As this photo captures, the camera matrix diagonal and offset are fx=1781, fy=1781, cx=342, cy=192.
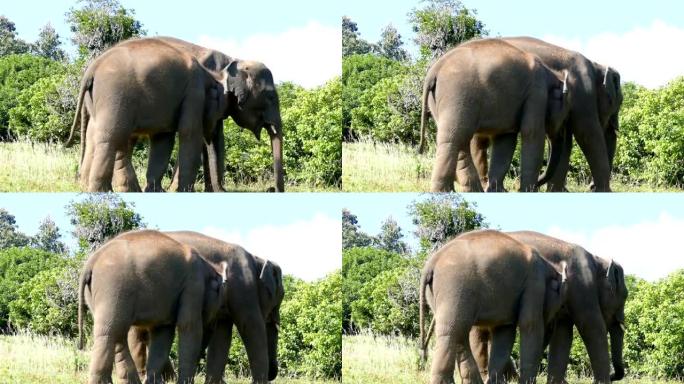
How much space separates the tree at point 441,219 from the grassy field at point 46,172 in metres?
2.36

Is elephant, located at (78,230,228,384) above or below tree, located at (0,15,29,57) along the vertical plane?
below

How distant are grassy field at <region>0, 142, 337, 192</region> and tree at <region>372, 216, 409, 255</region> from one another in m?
1.14

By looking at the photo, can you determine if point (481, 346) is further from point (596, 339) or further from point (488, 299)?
point (488, 299)

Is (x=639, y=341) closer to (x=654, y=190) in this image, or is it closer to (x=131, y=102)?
(x=654, y=190)

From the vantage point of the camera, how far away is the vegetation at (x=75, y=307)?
82.6 ft

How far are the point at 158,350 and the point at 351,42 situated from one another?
1387 cm

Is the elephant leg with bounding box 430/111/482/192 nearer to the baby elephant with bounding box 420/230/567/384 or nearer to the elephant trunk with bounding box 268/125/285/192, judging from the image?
the baby elephant with bounding box 420/230/567/384

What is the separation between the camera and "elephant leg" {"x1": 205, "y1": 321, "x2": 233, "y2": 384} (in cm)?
2109

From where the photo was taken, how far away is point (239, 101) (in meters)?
22.9

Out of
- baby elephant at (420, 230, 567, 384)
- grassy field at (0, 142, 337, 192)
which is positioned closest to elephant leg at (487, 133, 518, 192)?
baby elephant at (420, 230, 567, 384)

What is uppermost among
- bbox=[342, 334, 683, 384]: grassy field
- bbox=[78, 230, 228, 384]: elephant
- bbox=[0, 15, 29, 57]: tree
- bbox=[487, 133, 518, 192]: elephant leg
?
bbox=[0, 15, 29, 57]: tree

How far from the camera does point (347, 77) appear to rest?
104 ft

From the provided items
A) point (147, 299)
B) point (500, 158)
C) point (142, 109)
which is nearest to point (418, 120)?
point (500, 158)

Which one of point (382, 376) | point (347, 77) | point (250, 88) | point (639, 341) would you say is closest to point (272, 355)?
point (382, 376)
